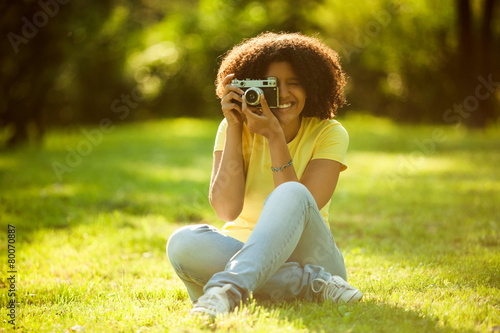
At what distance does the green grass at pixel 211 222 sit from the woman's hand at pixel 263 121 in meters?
0.82

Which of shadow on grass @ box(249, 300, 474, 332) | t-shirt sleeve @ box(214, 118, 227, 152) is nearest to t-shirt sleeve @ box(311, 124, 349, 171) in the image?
t-shirt sleeve @ box(214, 118, 227, 152)

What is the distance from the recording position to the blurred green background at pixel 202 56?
9633mm

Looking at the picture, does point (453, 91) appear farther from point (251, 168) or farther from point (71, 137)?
point (251, 168)

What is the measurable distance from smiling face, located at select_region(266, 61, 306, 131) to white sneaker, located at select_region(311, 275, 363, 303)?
829mm

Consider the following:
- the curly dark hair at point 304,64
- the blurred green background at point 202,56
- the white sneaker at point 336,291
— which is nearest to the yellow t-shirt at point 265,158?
the curly dark hair at point 304,64

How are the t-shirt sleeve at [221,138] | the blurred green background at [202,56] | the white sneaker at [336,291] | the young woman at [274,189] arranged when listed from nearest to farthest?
the young woman at [274,189] → the white sneaker at [336,291] → the t-shirt sleeve at [221,138] → the blurred green background at [202,56]

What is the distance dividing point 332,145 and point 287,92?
0.35m

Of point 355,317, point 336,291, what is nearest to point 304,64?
point 336,291

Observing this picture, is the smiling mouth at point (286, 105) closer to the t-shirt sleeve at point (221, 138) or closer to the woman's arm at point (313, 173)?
the woman's arm at point (313, 173)

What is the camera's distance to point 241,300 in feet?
7.05

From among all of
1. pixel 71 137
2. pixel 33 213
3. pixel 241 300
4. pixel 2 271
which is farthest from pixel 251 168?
pixel 71 137

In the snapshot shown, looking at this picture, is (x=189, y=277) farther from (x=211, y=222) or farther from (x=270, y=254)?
(x=211, y=222)

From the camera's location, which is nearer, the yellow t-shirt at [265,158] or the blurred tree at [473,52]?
the yellow t-shirt at [265,158]

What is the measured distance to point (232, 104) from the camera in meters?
2.61
